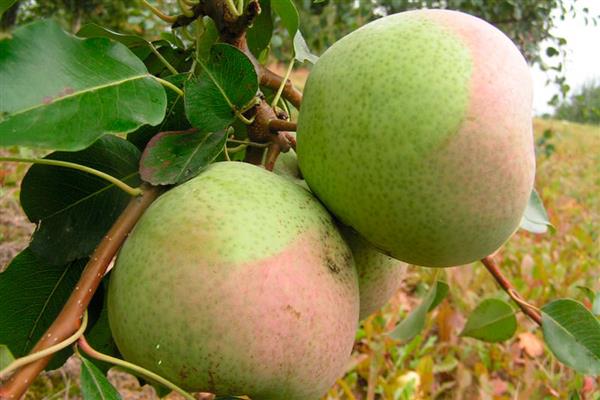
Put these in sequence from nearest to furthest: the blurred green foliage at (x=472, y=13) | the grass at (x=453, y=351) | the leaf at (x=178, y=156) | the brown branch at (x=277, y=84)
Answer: the leaf at (x=178, y=156)
the brown branch at (x=277, y=84)
the grass at (x=453, y=351)
the blurred green foliage at (x=472, y=13)

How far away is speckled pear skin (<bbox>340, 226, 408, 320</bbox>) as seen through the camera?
34.7 inches

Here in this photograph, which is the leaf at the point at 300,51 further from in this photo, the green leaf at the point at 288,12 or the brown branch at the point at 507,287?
the brown branch at the point at 507,287

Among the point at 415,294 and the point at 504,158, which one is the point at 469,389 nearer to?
the point at 415,294

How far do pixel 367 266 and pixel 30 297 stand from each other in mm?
459

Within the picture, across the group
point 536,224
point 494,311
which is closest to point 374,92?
point 536,224

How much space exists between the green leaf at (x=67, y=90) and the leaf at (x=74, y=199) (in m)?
0.12

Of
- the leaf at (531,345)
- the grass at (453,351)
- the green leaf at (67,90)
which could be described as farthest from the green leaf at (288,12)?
the leaf at (531,345)

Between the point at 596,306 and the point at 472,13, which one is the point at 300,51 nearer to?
the point at 596,306

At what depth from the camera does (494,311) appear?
121 centimetres

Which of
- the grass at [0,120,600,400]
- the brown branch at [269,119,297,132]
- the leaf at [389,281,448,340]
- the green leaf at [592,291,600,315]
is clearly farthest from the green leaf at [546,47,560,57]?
the brown branch at [269,119,297,132]

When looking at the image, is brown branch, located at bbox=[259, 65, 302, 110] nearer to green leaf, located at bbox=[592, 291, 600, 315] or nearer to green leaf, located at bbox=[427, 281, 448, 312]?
green leaf, located at bbox=[427, 281, 448, 312]

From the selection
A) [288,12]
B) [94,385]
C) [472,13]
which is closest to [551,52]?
[472,13]

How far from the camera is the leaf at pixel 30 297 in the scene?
2.52 ft

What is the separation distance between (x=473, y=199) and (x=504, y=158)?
0.19 feet
